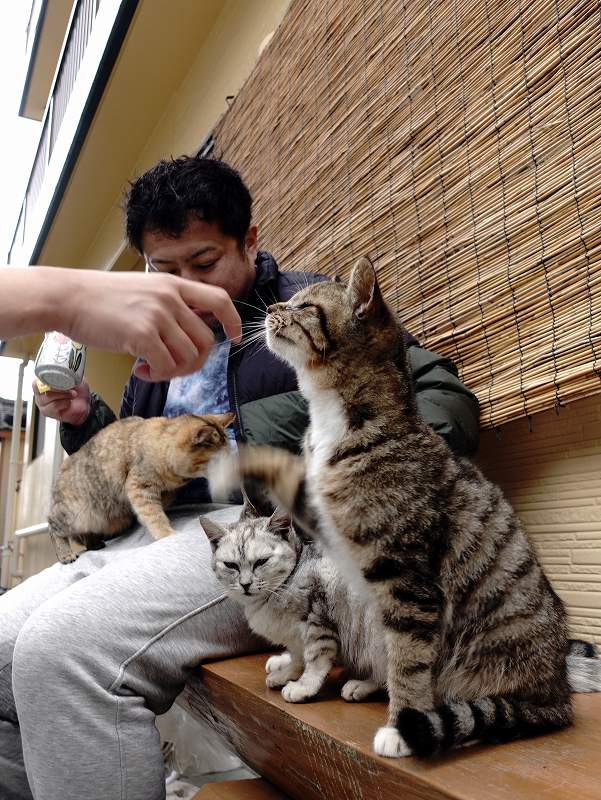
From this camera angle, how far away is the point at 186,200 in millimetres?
1505

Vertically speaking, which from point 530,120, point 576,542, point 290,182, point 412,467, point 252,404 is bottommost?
point 576,542

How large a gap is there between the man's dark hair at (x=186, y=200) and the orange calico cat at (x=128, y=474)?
488 millimetres

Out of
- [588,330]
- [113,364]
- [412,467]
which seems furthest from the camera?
[113,364]

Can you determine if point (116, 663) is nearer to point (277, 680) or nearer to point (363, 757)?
point (277, 680)

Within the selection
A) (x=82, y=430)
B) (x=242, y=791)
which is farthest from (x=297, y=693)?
(x=82, y=430)

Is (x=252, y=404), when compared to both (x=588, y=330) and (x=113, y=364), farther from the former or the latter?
(x=113, y=364)

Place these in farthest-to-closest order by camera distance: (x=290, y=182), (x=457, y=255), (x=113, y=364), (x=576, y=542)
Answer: (x=113, y=364), (x=290, y=182), (x=457, y=255), (x=576, y=542)

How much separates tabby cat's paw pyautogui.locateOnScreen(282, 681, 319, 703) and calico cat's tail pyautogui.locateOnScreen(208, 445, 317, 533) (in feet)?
0.77

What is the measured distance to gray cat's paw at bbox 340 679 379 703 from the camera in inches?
35.0

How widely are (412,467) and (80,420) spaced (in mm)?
1366

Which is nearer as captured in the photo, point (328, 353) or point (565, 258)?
point (328, 353)

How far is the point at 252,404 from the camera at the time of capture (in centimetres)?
138

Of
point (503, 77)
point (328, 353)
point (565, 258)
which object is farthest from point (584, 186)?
point (328, 353)

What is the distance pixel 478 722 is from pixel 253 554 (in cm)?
48
